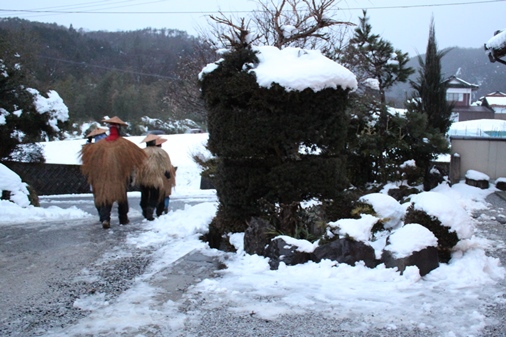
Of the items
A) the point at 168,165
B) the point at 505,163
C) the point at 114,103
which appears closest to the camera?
the point at 168,165

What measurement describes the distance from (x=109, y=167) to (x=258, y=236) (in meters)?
3.27

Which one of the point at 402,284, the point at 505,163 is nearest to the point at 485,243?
the point at 402,284

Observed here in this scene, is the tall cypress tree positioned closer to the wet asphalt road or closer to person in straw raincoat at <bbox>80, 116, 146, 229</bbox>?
person in straw raincoat at <bbox>80, 116, 146, 229</bbox>

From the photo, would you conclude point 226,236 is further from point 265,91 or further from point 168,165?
point 168,165

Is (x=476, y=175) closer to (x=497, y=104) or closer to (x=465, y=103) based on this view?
(x=465, y=103)

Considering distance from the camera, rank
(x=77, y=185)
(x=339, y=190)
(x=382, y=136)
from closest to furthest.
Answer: (x=339, y=190), (x=382, y=136), (x=77, y=185)

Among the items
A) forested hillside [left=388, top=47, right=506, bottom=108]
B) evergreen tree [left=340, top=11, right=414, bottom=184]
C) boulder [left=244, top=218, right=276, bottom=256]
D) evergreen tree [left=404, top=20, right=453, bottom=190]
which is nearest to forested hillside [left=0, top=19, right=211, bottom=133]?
evergreen tree [left=340, top=11, right=414, bottom=184]

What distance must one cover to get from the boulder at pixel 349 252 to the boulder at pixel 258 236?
2.19 feet

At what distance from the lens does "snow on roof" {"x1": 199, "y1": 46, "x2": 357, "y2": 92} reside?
5129 millimetres

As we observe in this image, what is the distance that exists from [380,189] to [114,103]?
1555 inches

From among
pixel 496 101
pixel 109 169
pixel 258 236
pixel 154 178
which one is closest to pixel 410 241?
pixel 258 236

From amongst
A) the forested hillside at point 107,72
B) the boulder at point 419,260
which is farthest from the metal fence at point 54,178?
the forested hillside at point 107,72

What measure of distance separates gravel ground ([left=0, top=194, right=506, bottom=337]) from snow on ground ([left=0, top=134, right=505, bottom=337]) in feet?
0.23

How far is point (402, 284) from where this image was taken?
4062 millimetres
